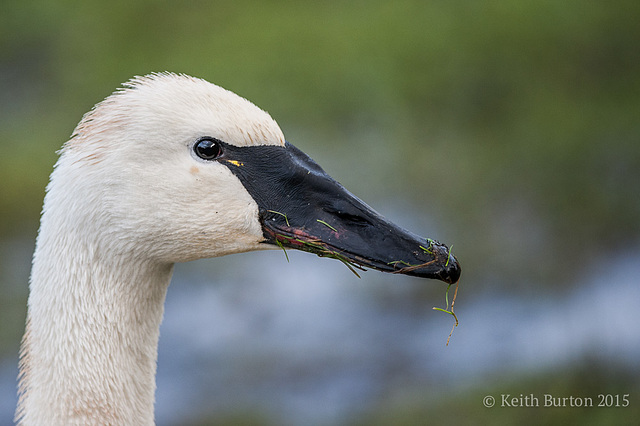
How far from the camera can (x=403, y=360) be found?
5262 millimetres

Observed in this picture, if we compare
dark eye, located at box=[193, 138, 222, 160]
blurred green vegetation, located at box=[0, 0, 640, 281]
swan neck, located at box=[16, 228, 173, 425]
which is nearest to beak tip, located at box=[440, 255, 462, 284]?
dark eye, located at box=[193, 138, 222, 160]

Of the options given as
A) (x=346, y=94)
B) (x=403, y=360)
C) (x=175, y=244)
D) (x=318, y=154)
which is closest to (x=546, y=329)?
(x=403, y=360)

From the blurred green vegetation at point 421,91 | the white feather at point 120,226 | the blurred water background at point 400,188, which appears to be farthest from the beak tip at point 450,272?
the blurred green vegetation at point 421,91

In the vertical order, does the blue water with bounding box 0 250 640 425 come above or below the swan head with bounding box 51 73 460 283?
above

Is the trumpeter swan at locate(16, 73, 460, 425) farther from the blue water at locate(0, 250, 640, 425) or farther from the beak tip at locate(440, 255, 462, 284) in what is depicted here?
the blue water at locate(0, 250, 640, 425)

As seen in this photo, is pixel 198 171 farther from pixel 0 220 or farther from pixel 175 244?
pixel 0 220

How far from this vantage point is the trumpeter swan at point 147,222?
84.3 inches

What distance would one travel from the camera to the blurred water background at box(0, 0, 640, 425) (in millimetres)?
5098

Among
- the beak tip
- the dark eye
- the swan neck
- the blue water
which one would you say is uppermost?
the blue water

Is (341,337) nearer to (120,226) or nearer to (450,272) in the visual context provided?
(450,272)
